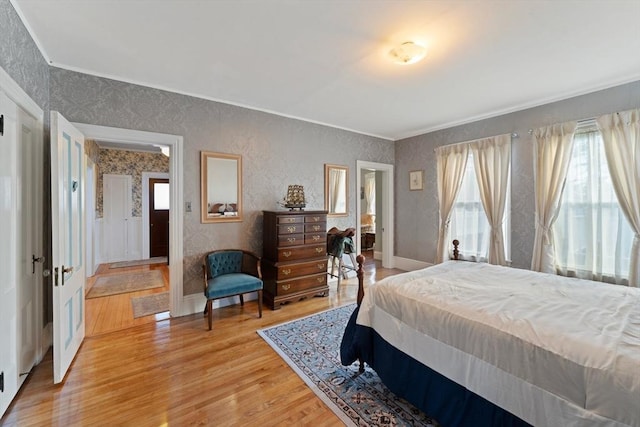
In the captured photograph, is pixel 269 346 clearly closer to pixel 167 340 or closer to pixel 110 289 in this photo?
pixel 167 340

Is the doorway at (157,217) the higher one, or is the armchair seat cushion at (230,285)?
the doorway at (157,217)

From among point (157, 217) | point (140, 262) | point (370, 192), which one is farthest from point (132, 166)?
point (370, 192)

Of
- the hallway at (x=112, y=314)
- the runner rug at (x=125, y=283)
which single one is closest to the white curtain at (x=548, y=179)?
the hallway at (x=112, y=314)

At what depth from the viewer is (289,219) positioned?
3.72 meters

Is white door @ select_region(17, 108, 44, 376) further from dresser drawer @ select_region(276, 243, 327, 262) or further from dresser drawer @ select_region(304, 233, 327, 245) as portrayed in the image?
dresser drawer @ select_region(304, 233, 327, 245)

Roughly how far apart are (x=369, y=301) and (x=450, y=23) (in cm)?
215

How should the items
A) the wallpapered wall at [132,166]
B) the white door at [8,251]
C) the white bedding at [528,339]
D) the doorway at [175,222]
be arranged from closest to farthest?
the white bedding at [528,339], the white door at [8,251], the doorway at [175,222], the wallpapered wall at [132,166]

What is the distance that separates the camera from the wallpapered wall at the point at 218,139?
9.49 feet

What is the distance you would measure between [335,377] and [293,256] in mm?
1791

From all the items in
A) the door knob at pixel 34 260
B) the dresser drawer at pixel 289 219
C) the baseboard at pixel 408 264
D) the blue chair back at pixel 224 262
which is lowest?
the baseboard at pixel 408 264

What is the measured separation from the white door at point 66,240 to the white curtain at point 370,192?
6145 mm

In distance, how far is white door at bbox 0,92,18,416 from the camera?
1713mm

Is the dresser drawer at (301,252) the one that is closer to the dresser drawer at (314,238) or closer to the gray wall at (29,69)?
the dresser drawer at (314,238)

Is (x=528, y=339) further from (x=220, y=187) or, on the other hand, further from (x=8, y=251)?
(x=220, y=187)
